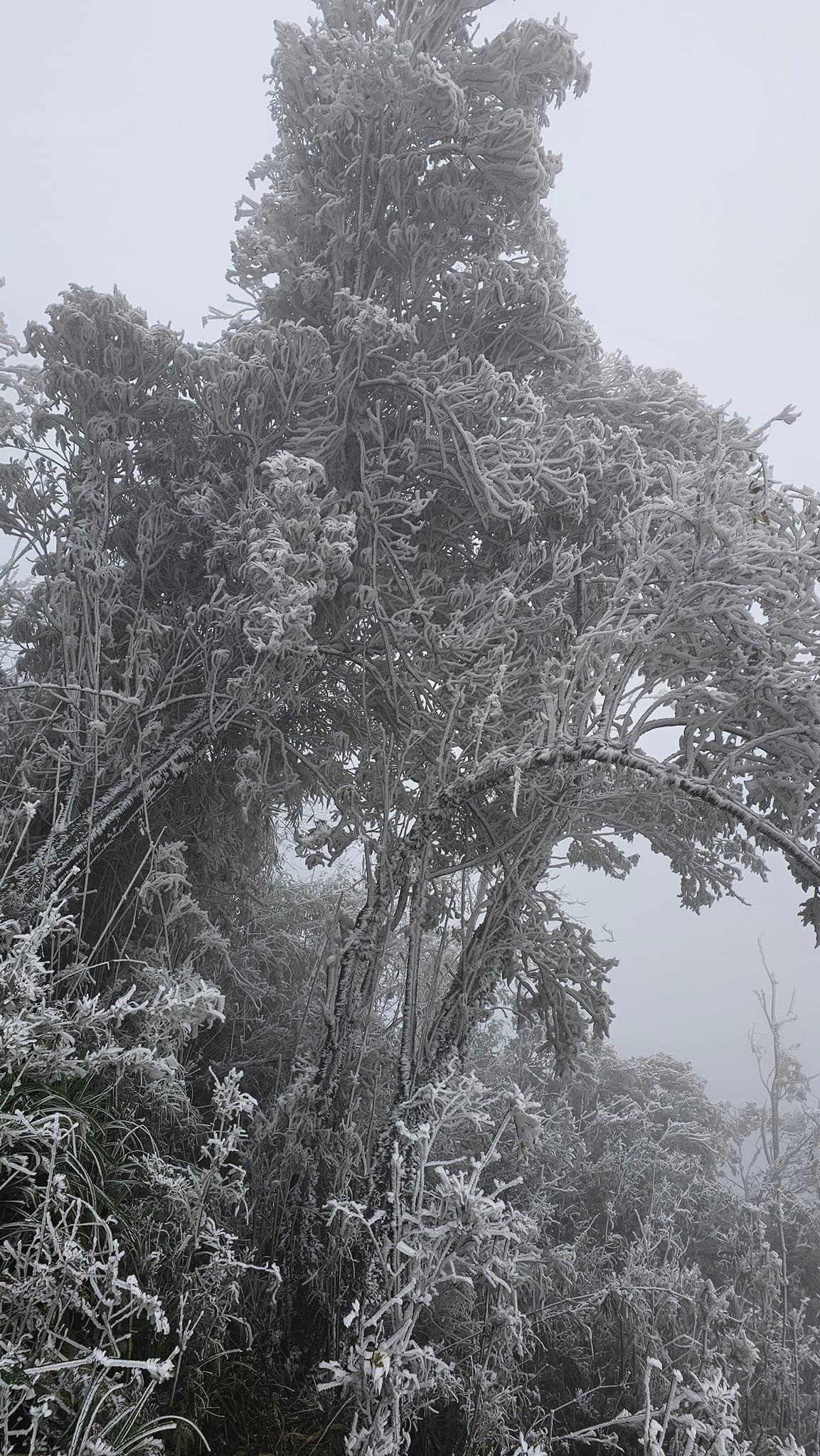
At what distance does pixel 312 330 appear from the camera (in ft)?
18.3

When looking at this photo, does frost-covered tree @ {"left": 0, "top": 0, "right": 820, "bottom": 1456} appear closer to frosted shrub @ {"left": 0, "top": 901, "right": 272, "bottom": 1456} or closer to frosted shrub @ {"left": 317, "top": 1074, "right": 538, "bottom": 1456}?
frosted shrub @ {"left": 317, "top": 1074, "right": 538, "bottom": 1456}

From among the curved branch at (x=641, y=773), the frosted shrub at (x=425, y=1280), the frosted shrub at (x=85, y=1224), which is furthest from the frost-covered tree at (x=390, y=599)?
the frosted shrub at (x=85, y=1224)

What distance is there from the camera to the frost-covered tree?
4.32 meters

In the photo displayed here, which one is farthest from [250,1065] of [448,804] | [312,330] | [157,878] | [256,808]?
[312,330]

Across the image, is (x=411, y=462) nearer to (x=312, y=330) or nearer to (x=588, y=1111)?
(x=312, y=330)

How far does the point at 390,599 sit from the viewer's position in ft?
20.1

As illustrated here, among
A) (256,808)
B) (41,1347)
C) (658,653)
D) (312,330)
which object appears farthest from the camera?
(256,808)

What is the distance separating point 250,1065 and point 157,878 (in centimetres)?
294

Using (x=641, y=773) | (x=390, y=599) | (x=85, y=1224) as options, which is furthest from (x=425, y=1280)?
(x=390, y=599)

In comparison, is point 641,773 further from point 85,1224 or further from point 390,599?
point 85,1224

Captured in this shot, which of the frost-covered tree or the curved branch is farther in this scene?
the frost-covered tree

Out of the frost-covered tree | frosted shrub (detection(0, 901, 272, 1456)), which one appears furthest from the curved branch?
frosted shrub (detection(0, 901, 272, 1456))

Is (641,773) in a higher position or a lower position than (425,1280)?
higher

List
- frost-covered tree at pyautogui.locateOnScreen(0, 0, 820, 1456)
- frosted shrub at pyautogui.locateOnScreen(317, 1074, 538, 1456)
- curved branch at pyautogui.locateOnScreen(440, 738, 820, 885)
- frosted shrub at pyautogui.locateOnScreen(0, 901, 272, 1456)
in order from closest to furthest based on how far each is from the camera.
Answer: frosted shrub at pyautogui.locateOnScreen(0, 901, 272, 1456), frosted shrub at pyautogui.locateOnScreen(317, 1074, 538, 1456), curved branch at pyautogui.locateOnScreen(440, 738, 820, 885), frost-covered tree at pyautogui.locateOnScreen(0, 0, 820, 1456)
